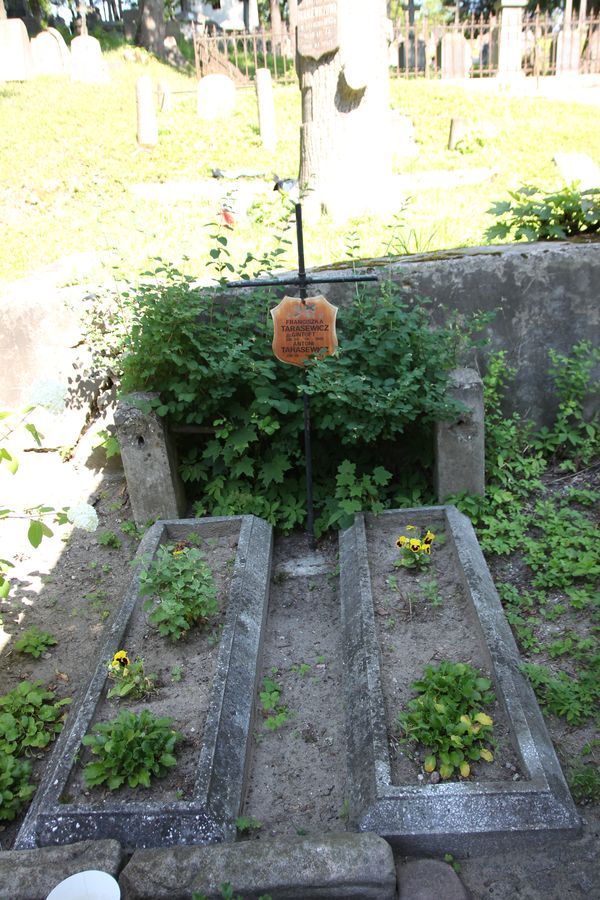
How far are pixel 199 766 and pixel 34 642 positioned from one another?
4.38 ft

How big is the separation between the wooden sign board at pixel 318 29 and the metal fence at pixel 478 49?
8.56m

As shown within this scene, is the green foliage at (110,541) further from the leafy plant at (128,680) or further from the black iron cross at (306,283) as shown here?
the leafy plant at (128,680)

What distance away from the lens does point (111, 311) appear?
487 centimetres

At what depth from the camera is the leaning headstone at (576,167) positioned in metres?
8.77

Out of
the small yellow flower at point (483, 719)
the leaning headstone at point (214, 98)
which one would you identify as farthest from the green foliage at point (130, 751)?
the leaning headstone at point (214, 98)

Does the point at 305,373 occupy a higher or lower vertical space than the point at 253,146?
lower

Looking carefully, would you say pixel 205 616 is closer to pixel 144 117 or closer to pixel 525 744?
pixel 525 744

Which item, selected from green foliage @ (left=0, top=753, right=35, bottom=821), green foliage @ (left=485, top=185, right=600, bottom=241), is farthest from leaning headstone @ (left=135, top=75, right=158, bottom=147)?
green foliage @ (left=0, top=753, right=35, bottom=821)

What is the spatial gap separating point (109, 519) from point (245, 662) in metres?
1.81

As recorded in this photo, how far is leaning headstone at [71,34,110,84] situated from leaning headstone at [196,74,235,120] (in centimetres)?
445

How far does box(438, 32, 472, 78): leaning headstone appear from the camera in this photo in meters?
15.6

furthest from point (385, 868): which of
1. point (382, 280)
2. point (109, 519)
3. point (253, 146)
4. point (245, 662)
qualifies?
point (253, 146)

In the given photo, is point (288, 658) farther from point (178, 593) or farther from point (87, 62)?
point (87, 62)

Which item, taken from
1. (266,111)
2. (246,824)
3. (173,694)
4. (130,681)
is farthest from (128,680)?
(266,111)
